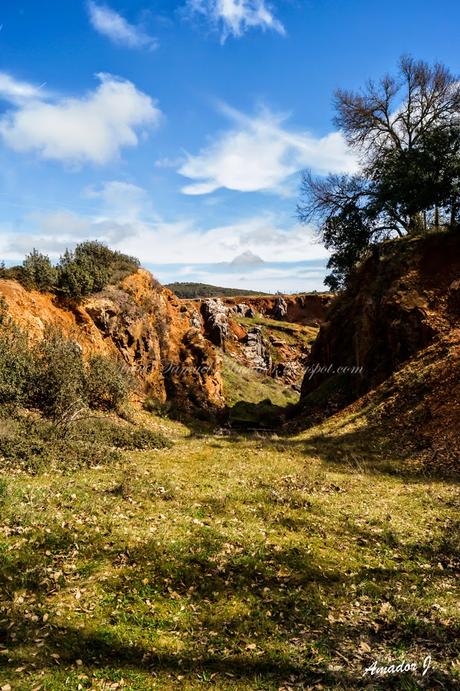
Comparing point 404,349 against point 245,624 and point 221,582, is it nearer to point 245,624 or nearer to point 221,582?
point 221,582

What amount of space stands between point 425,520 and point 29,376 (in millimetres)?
15342

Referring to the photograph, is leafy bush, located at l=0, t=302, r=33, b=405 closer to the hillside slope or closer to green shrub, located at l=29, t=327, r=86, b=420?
green shrub, located at l=29, t=327, r=86, b=420

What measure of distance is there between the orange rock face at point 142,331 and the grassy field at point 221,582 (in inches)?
501

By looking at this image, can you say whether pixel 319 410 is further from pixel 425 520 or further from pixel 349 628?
pixel 349 628

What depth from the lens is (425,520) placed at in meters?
11.1

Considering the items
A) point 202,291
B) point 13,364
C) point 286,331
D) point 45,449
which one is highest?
point 202,291

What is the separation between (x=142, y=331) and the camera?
30.7m

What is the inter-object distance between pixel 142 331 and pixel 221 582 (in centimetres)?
2415

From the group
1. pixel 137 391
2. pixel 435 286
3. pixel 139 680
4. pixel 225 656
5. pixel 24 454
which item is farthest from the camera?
pixel 137 391

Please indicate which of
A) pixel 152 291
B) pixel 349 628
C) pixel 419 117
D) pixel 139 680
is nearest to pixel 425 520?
pixel 349 628

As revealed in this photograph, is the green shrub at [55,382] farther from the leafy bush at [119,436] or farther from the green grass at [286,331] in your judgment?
the green grass at [286,331]

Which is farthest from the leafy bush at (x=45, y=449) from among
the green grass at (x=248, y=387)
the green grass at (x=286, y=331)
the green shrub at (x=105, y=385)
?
the green grass at (x=286, y=331)

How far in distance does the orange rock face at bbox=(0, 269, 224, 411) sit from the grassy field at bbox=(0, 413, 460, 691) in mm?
12717

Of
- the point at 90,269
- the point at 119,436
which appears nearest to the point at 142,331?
the point at 90,269
